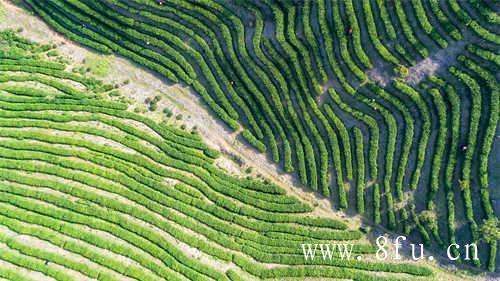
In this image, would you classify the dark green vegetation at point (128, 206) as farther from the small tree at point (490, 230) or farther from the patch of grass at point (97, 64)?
the small tree at point (490, 230)

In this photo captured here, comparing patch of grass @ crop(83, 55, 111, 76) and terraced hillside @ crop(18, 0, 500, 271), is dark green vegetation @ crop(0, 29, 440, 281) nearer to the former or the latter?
patch of grass @ crop(83, 55, 111, 76)

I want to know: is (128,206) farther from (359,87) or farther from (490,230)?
(490,230)

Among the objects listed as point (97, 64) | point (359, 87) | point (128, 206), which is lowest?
point (128, 206)

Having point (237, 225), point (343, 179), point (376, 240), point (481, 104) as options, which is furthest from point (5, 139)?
Answer: point (481, 104)

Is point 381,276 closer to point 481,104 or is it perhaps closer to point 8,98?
point 481,104

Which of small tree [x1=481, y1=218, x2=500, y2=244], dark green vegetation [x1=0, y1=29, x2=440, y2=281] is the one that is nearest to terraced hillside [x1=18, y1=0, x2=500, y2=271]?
small tree [x1=481, y1=218, x2=500, y2=244]

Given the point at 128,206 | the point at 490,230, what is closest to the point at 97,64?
the point at 128,206
